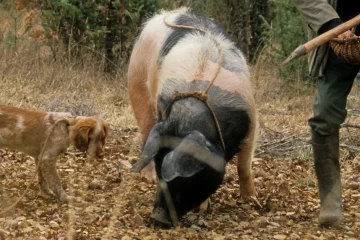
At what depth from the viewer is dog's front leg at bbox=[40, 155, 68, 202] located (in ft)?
19.1

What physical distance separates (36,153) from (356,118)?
4.26 m

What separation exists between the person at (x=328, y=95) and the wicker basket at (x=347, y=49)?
0.13 m

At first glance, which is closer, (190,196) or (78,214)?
(190,196)

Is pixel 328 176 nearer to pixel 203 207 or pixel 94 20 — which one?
pixel 203 207

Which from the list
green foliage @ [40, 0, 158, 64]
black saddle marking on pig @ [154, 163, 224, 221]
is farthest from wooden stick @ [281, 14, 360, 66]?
green foliage @ [40, 0, 158, 64]

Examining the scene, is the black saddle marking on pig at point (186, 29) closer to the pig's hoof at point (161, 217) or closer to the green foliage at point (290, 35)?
the pig's hoof at point (161, 217)

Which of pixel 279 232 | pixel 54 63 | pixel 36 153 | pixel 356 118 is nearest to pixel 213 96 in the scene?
pixel 279 232

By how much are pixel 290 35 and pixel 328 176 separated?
233 inches

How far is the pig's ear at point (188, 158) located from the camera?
4746mm

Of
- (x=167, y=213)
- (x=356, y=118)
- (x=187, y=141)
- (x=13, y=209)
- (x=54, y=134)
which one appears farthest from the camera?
(x=356, y=118)

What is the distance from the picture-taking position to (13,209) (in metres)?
5.46

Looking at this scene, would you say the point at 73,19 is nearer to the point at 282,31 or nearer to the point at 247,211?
the point at 282,31

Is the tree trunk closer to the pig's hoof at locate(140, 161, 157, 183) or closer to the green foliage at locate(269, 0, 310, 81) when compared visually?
the green foliage at locate(269, 0, 310, 81)

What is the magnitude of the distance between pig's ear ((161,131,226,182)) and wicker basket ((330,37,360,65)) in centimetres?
105
